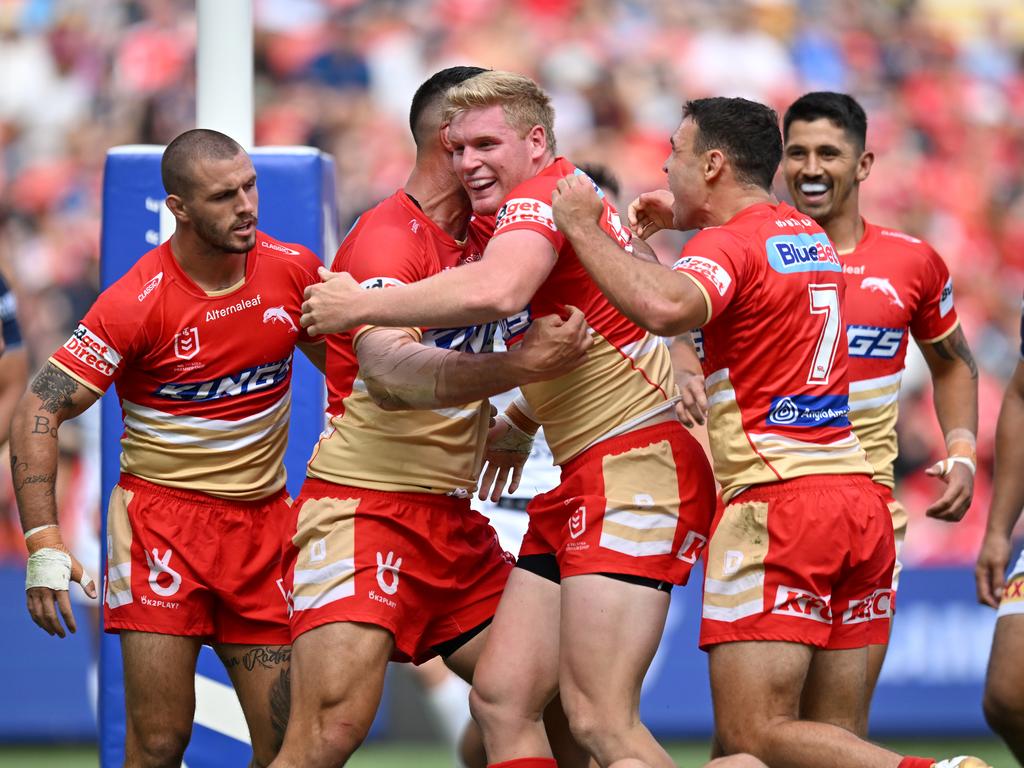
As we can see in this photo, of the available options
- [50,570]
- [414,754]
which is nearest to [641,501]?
[50,570]

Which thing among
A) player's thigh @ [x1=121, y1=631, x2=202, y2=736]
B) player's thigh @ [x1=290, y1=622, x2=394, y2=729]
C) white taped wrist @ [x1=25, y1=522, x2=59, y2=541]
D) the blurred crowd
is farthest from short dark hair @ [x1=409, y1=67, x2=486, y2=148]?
the blurred crowd

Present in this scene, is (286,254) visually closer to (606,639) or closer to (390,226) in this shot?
(390,226)

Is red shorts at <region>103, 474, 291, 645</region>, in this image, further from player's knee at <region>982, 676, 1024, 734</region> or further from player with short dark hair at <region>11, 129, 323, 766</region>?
player's knee at <region>982, 676, 1024, 734</region>

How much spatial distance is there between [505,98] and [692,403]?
129cm

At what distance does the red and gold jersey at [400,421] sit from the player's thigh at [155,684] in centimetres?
80

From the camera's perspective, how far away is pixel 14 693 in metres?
8.27

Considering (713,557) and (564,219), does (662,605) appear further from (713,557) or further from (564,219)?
(564,219)

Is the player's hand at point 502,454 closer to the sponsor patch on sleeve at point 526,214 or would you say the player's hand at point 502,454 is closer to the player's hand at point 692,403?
the player's hand at point 692,403

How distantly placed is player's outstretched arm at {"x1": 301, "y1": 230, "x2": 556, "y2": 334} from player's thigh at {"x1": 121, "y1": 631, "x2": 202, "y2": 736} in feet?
4.49

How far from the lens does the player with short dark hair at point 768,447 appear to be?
414 cm

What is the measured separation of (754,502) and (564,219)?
3.29 feet

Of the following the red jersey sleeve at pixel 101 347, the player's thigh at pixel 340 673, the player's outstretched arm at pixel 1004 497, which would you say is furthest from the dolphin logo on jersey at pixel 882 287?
the red jersey sleeve at pixel 101 347

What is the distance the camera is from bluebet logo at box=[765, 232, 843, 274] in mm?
4332

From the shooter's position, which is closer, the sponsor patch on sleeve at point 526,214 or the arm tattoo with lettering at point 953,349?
the sponsor patch on sleeve at point 526,214
